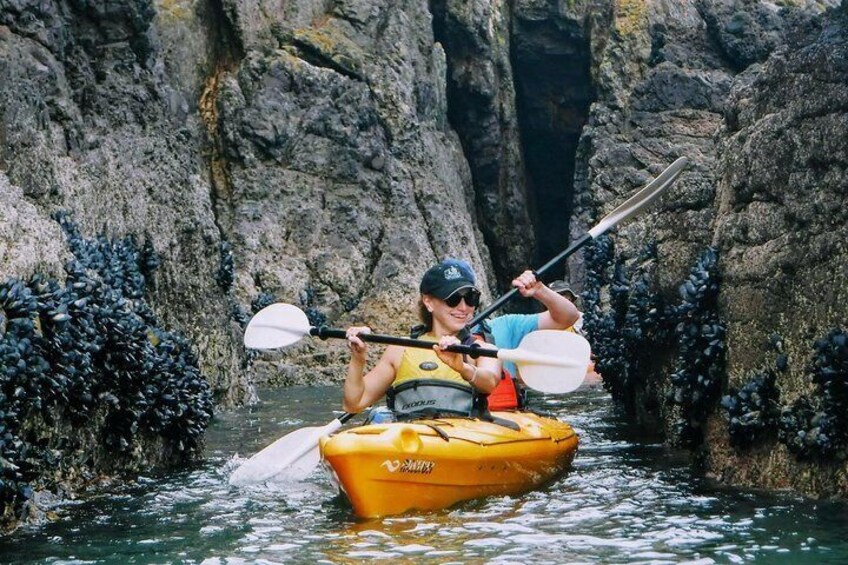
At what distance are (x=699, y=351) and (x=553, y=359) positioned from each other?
116 centimetres

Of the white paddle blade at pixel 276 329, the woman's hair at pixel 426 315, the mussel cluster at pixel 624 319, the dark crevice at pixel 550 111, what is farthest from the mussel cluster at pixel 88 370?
the dark crevice at pixel 550 111

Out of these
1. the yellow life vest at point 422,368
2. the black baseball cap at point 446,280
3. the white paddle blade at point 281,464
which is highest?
Result: the black baseball cap at point 446,280

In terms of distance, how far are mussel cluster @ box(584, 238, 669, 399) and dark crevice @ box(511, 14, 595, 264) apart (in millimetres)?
18190

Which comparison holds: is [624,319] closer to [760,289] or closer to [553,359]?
[760,289]

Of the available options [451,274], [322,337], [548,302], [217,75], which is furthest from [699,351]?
[217,75]

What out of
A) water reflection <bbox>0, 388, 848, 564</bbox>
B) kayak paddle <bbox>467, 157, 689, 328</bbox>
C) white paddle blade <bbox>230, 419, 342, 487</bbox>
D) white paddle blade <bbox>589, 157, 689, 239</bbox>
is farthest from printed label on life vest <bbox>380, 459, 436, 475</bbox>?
white paddle blade <bbox>589, 157, 689, 239</bbox>

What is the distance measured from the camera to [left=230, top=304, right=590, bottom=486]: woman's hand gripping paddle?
260 inches

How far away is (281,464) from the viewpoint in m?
7.73

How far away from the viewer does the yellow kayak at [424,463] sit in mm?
5945

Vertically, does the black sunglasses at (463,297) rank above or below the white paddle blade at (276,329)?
above

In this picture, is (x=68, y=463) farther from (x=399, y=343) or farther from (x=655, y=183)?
(x=655, y=183)

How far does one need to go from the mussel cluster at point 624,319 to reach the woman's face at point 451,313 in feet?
6.88

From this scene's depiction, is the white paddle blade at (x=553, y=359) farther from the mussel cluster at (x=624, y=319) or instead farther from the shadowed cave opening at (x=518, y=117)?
the shadowed cave opening at (x=518, y=117)

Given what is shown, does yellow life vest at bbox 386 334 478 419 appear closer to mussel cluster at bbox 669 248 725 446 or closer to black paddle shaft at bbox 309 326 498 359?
black paddle shaft at bbox 309 326 498 359
